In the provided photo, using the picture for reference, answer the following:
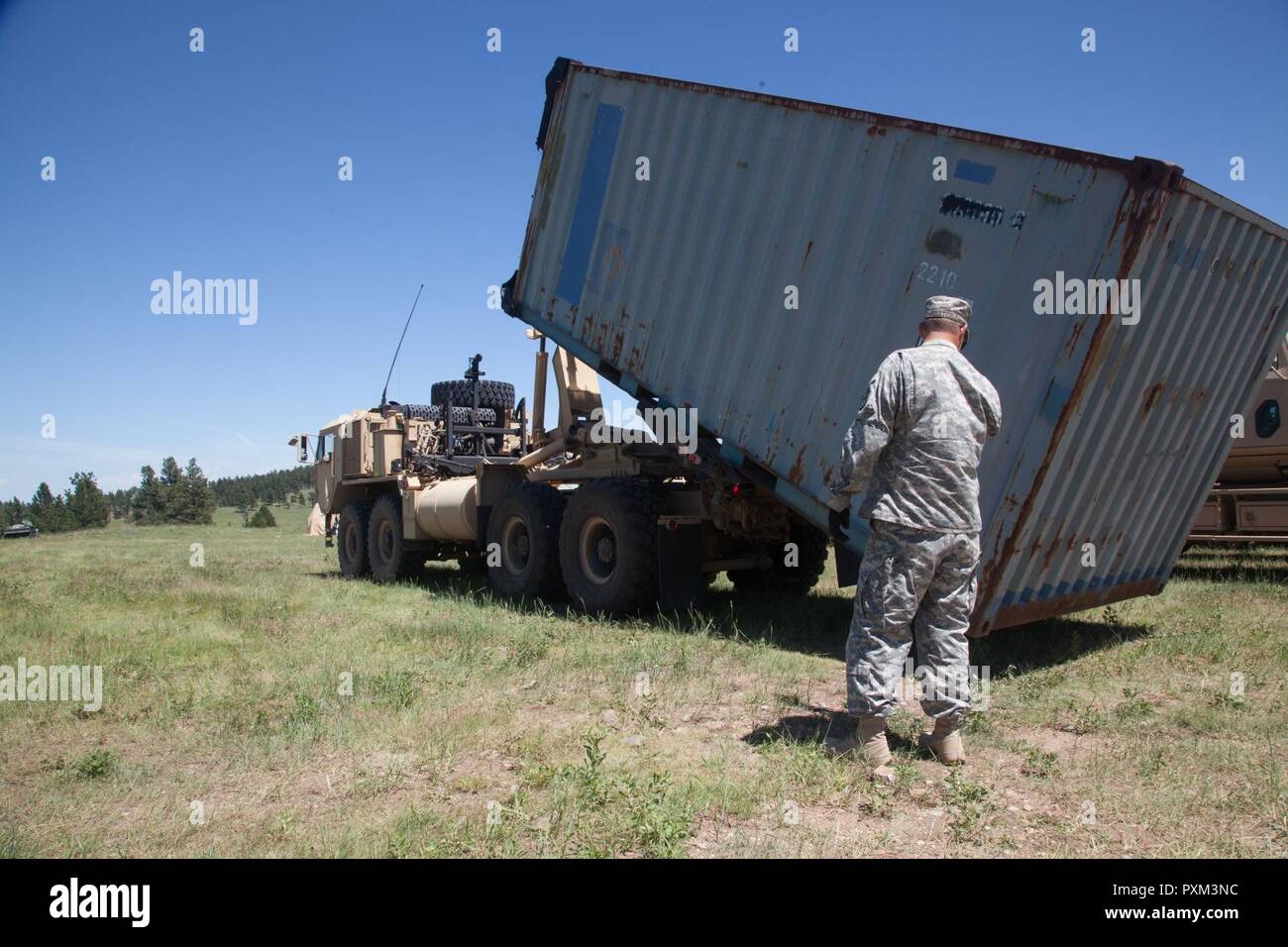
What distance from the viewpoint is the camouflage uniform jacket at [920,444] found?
12.5 ft

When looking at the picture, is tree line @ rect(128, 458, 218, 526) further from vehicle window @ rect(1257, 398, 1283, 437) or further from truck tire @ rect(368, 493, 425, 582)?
vehicle window @ rect(1257, 398, 1283, 437)

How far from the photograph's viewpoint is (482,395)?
38.5 ft

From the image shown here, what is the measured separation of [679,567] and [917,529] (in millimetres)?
3845

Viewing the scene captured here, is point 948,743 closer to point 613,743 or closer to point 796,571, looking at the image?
point 613,743

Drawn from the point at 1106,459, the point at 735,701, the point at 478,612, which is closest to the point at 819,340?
the point at 1106,459

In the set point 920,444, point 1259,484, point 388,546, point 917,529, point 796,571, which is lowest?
point 796,571

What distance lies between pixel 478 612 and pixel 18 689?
11.6ft

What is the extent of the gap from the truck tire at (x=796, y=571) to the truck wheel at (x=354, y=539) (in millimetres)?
5419

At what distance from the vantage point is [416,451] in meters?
11.4

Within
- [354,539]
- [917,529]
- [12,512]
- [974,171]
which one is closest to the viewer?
[917,529]

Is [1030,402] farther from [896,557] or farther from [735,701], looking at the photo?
[735,701]

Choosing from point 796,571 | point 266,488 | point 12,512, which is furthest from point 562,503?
point 266,488

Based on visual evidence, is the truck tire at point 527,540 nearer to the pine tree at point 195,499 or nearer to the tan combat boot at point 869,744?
the tan combat boot at point 869,744

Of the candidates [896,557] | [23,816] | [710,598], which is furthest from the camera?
[710,598]
